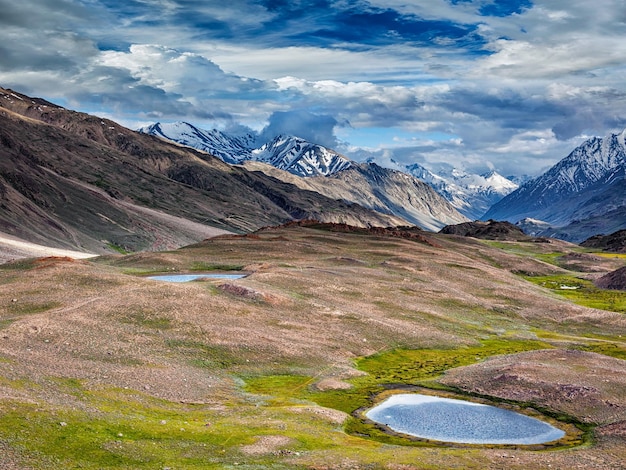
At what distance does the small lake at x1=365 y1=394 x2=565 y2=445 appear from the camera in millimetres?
57875

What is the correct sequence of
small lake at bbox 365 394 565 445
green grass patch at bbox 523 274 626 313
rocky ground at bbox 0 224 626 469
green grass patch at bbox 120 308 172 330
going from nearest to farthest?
rocky ground at bbox 0 224 626 469
small lake at bbox 365 394 565 445
green grass patch at bbox 120 308 172 330
green grass patch at bbox 523 274 626 313

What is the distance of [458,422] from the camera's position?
62094 mm

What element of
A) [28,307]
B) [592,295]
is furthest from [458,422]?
[592,295]

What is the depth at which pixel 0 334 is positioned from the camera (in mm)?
69438

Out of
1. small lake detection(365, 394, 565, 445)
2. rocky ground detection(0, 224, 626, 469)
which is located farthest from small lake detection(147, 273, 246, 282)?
small lake detection(365, 394, 565, 445)

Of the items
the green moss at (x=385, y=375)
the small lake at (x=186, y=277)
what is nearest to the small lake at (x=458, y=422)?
the green moss at (x=385, y=375)

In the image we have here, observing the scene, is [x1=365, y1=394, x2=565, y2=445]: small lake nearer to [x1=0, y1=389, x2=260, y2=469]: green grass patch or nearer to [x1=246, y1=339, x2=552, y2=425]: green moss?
[x1=246, y1=339, x2=552, y2=425]: green moss

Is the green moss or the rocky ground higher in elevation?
the rocky ground

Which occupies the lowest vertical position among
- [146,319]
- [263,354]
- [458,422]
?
[458,422]

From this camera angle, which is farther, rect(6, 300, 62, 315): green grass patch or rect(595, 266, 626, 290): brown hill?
rect(595, 266, 626, 290): brown hill

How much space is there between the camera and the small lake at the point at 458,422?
57875mm

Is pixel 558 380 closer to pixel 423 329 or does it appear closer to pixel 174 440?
pixel 423 329

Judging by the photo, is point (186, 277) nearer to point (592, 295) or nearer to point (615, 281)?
point (592, 295)

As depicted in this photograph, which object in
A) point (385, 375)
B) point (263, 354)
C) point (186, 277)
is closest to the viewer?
point (385, 375)
